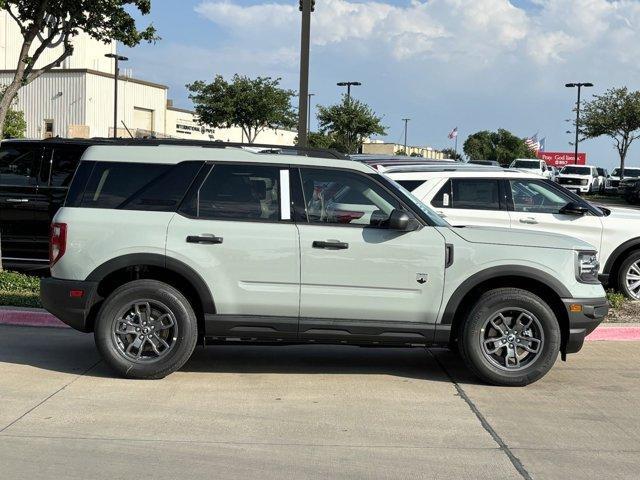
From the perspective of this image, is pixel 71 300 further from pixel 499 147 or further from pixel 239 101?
pixel 499 147

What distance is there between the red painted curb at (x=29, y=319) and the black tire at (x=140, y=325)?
2.39m

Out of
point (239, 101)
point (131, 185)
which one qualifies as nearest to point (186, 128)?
point (239, 101)

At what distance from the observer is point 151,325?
6656 mm

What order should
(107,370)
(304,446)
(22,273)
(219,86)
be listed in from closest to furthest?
(304,446)
(107,370)
(22,273)
(219,86)

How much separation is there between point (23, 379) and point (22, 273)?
5.28 metres

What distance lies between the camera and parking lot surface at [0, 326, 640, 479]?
4863 mm

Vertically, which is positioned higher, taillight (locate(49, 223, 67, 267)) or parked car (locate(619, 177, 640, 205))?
parked car (locate(619, 177, 640, 205))

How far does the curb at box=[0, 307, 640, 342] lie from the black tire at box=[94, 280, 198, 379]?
8.03ft

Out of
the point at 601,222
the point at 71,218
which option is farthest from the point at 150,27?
the point at 601,222

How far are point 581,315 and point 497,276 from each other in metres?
0.79

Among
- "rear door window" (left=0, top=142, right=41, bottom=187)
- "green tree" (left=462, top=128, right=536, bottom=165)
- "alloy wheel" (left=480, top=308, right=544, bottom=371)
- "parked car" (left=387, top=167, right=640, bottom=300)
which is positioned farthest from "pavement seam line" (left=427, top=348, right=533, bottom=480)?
"green tree" (left=462, top=128, right=536, bottom=165)

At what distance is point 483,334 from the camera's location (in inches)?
262

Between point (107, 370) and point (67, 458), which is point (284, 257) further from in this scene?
point (67, 458)

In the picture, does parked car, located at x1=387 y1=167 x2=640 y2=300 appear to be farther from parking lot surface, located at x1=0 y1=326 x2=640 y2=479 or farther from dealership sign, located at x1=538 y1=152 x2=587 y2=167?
dealership sign, located at x1=538 y1=152 x2=587 y2=167
